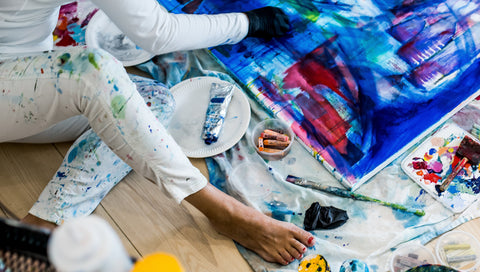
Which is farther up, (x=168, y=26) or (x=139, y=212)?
(x=168, y=26)

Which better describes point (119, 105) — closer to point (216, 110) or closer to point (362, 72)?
point (216, 110)

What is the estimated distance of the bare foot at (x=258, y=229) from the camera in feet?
4.03

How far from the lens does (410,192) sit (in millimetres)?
1309

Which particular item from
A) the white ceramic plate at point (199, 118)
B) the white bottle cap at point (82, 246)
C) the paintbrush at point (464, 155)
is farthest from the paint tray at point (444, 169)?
the white bottle cap at point (82, 246)

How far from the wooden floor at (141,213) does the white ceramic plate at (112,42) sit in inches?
15.3

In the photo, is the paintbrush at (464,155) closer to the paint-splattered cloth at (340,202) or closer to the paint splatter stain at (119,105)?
the paint-splattered cloth at (340,202)

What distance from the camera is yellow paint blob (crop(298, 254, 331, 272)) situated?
121cm

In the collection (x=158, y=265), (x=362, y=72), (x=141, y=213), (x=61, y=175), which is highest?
(x=158, y=265)

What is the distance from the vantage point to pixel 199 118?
1529 millimetres

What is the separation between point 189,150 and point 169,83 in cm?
30

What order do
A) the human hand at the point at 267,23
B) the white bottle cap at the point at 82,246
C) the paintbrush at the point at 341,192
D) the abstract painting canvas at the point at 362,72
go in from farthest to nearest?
the human hand at the point at 267,23 < the abstract painting canvas at the point at 362,72 < the paintbrush at the point at 341,192 < the white bottle cap at the point at 82,246

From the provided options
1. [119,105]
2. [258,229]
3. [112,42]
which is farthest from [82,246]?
[112,42]

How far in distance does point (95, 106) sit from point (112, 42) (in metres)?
0.75

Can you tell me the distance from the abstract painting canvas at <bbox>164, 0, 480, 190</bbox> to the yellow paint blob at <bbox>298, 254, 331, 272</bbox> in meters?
0.25
